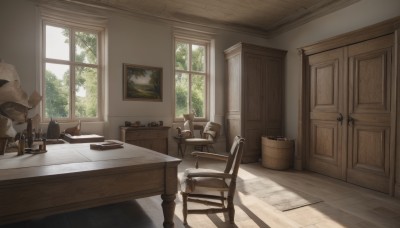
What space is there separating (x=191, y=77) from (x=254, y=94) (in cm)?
174

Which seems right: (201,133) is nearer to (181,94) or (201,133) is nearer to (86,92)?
(181,94)

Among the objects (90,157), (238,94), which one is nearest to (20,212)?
(90,157)

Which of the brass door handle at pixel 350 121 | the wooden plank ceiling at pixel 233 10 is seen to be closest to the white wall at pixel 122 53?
the wooden plank ceiling at pixel 233 10

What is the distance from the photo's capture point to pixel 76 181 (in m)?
1.44

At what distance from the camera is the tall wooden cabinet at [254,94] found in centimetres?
554

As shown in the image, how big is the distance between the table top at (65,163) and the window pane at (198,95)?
4.44 m

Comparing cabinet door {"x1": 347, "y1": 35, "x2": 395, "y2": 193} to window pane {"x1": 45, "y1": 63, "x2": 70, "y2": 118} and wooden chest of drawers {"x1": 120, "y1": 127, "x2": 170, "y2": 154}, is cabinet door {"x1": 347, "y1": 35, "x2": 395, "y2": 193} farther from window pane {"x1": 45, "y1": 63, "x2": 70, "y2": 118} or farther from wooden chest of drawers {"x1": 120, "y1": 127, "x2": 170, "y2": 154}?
window pane {"x1": 45, "y1": 63, "x2": 70, "y2": 118}

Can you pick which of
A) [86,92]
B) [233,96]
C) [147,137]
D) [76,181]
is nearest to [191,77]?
[233,96]

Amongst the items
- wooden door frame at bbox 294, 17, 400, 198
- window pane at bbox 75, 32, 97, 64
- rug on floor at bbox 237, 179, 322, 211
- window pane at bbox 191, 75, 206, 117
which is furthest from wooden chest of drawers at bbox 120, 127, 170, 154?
wooden door frame at bbox 294, 17, 400, 198

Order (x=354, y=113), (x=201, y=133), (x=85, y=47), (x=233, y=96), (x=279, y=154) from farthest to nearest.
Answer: (x=201, y=133) → (x=233, y=96) → (x=85, y=47) → (x=279, y=154) → (x=354, y=113)

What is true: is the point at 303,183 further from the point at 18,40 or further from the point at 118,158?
the point at 18,40

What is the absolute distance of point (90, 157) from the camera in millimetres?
1885

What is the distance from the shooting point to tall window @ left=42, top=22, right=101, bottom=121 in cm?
501

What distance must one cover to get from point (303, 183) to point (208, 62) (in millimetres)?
3860
